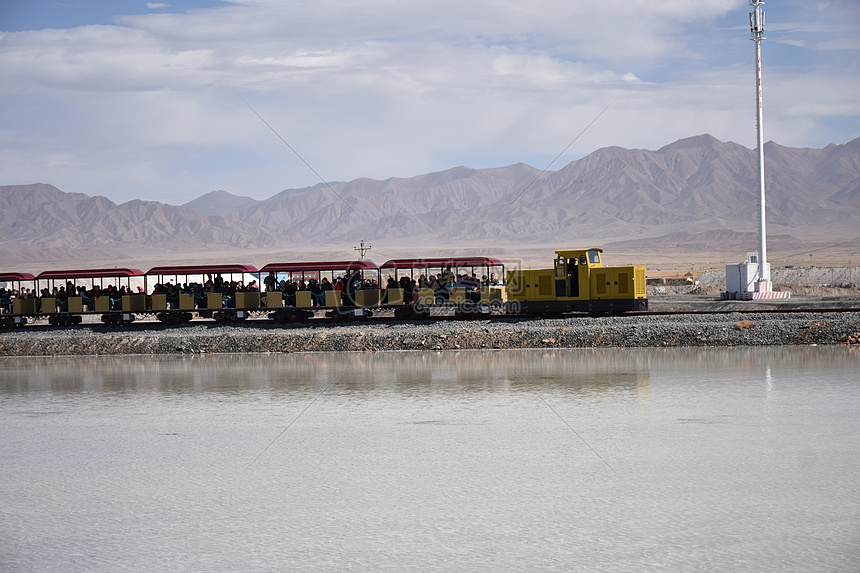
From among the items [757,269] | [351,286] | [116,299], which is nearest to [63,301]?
[116,299]

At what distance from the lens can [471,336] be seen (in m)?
28.0

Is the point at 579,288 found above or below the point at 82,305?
above

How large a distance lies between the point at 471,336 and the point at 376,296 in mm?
8317

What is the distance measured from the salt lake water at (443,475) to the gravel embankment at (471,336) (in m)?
6.84

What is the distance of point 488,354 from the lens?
1017 inches

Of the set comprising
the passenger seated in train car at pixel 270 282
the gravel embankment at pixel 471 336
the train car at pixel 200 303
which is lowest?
the gravel embankment at pixel 471 336

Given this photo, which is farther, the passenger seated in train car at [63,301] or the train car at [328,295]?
the passenger seated in train car at [63,301]

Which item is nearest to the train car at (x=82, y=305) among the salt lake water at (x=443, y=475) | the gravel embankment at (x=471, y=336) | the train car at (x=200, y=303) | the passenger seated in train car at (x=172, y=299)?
the train car at (x=200, y=303)

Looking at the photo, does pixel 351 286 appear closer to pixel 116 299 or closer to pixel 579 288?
pixel 579 288

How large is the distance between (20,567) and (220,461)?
402cm

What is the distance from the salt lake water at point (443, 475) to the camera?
7.64 metres

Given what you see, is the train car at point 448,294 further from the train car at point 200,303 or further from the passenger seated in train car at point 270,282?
the train car at point 200,303

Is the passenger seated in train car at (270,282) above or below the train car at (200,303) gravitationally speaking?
above

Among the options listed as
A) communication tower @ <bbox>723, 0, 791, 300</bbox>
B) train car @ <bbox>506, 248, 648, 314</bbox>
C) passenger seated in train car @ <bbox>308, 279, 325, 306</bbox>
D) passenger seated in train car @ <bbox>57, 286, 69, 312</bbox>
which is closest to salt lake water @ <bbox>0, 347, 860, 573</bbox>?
train car @ <bbox>506, 248, 648, 314</bbox>
